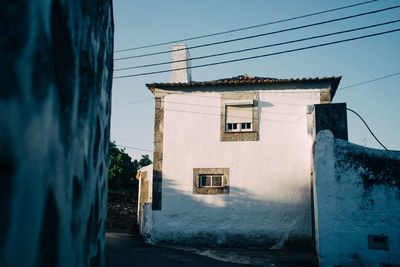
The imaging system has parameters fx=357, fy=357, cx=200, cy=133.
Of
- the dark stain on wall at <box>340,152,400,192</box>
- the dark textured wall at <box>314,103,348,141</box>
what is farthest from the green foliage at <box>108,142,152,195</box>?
the dark stain on wall at <box>340,152,400,192</box>

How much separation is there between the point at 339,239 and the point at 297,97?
18.4 ft

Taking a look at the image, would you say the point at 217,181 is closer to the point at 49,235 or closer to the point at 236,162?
the point at 236,162

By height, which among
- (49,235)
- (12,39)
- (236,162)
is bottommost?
(49,235)

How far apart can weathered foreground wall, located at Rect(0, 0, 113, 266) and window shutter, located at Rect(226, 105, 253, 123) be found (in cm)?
1025

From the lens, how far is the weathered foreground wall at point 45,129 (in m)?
1.05

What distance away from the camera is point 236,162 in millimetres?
12109

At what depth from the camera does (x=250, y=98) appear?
491 inches

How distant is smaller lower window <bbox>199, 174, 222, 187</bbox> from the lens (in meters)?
12.1

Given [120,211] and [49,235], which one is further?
[120,211]

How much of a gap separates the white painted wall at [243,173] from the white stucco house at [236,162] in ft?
0.10

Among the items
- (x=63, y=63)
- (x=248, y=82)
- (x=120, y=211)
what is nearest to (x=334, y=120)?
(x=248, y=82)

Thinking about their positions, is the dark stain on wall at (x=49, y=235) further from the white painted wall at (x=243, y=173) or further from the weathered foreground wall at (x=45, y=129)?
the white painted wall at (x=243, y=173)

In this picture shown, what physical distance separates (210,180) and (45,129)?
11.0m

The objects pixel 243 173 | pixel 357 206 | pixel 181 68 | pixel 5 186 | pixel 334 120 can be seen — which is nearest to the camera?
pixel 5 186
